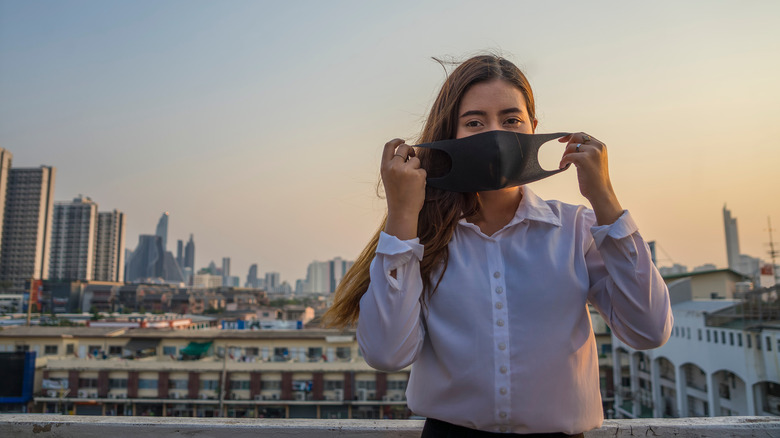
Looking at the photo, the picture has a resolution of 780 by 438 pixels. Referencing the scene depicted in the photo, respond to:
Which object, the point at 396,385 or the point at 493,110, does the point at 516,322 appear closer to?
the point at 493,110

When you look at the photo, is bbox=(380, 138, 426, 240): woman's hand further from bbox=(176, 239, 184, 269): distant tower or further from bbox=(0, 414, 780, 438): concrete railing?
bbox=(176, 239, 184, 269): distant tower

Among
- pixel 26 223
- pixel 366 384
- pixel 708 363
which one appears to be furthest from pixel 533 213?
pixel 26 223

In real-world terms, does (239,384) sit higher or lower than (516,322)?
lower

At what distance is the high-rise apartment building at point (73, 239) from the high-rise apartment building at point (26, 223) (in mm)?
2833

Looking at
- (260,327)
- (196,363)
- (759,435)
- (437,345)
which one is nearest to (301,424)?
(437,345)

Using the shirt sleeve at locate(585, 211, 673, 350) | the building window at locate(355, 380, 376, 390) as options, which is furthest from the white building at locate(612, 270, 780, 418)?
the shirt sleeve at locate(585, 211, 673, 350)

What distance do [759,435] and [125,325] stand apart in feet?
92.3

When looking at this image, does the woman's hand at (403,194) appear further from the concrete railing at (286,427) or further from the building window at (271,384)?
the building window at (271,384)

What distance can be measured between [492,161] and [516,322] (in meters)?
0.31

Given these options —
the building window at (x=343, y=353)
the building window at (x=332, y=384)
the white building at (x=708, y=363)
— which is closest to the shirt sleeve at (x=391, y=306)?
the white building at (x=708, y=363)

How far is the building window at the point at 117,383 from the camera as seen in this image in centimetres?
1803

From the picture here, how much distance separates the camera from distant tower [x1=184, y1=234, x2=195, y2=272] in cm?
12319

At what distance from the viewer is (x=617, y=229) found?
880 mm

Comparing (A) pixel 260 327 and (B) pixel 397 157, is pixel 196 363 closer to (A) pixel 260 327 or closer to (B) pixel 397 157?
(A) pixel 260 327
